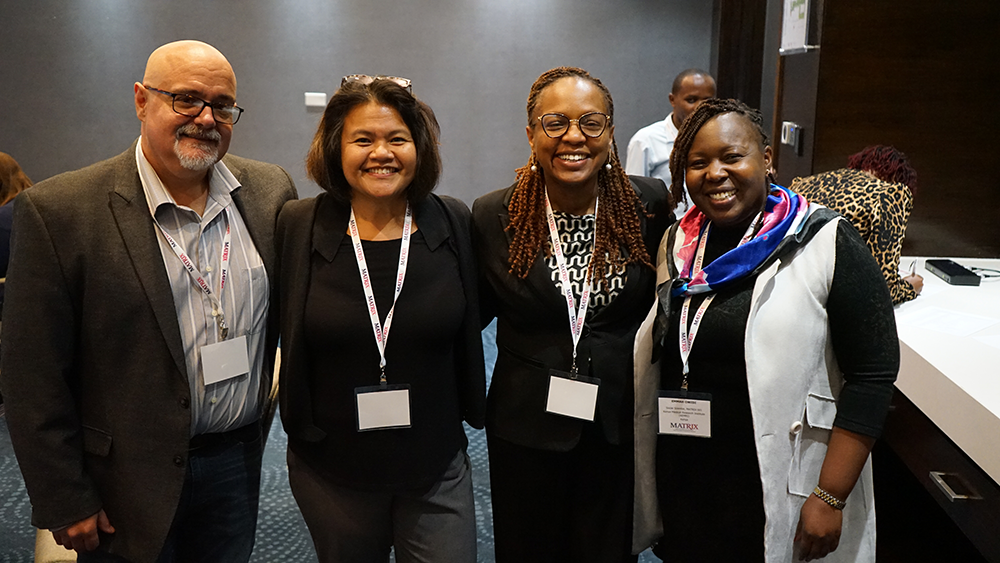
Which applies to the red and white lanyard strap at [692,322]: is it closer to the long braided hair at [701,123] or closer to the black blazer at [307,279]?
the long braided hair at [701,123]

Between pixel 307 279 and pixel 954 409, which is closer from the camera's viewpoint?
pixel 307 279

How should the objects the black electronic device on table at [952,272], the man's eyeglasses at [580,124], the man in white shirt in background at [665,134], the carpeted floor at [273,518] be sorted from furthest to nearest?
the man in white shirt in background at [665,134] < the black electronic device on table at [952,272] < the carpeted floor at [273,518] < the man's eyeglasses at [580,124]

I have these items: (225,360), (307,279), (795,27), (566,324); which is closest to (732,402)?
(566,324)

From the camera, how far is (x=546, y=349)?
179 centimetres

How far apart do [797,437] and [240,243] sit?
1.28 meters

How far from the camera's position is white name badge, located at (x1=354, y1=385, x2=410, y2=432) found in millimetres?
1663

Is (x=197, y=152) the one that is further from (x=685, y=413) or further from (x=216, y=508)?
(x=685, y=413)

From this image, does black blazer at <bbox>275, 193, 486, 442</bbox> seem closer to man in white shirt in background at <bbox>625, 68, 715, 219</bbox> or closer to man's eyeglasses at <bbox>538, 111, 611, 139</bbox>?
man's eyeglasses at <bbox>538, 111, 611, 139</bbox>

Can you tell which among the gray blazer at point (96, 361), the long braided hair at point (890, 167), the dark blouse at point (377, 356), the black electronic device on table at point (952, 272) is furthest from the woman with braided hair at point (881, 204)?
the gray blazer at point (96, 361)

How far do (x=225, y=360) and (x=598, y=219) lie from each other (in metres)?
0.89

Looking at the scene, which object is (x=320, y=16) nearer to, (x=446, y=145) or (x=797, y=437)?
(x=446, y=145)

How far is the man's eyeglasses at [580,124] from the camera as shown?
1.74 metres

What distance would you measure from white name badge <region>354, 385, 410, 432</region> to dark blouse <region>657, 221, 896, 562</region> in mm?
576

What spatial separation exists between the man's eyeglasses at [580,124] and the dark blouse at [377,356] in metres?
0.38
